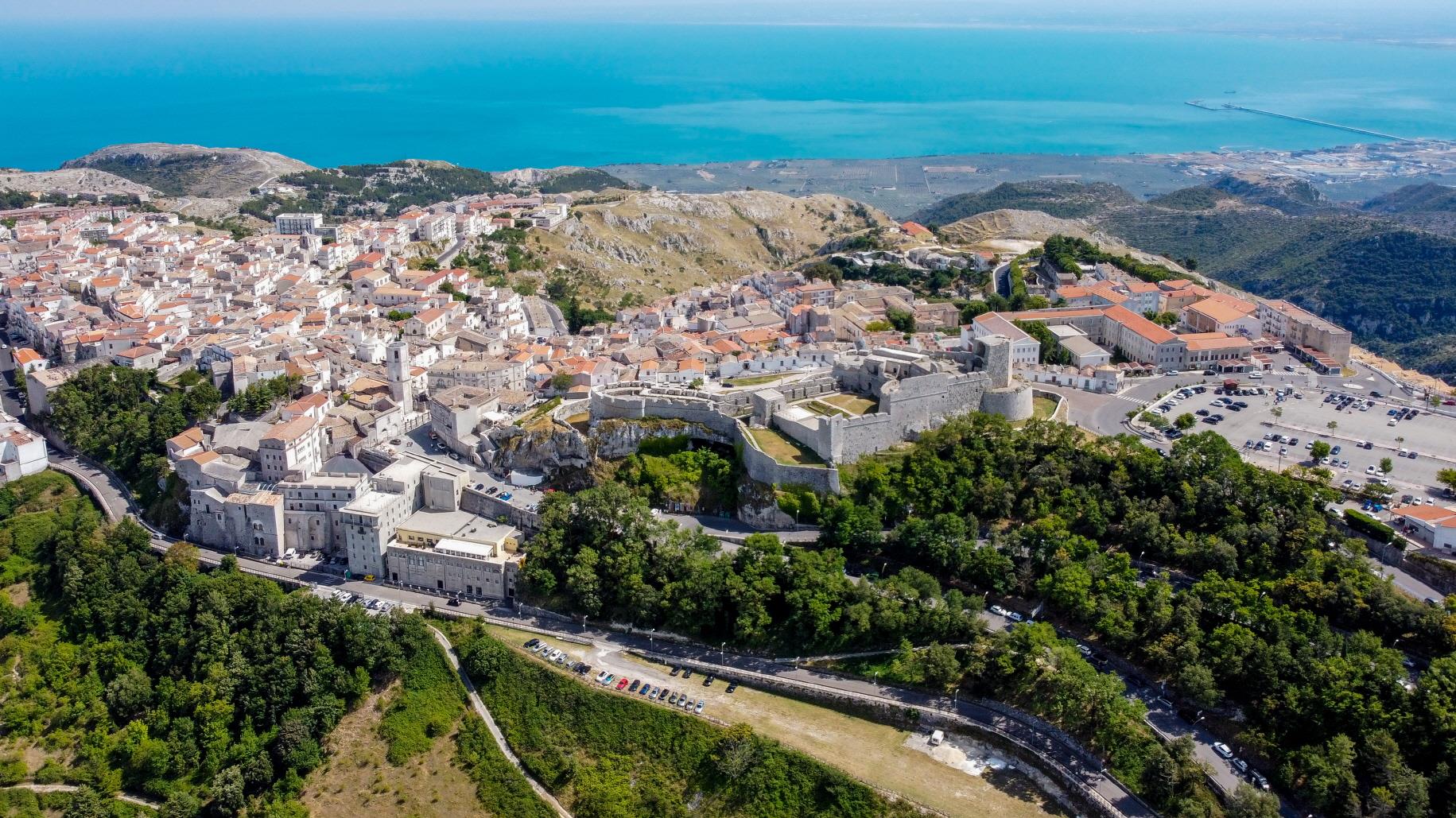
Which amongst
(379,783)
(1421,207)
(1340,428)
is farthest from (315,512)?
(1421,207)

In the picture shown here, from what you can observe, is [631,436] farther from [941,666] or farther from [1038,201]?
[1038,201]

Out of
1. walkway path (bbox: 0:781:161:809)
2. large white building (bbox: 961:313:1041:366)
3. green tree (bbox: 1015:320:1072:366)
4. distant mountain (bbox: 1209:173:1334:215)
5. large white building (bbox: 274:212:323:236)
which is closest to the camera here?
walkway path (bbox: 0:781:161:809)

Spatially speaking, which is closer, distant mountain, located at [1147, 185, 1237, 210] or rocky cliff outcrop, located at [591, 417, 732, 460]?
rocky cliff outcrop, located at [591, 417, 732, 460]

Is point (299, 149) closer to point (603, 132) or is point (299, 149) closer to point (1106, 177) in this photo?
point (603, 132)

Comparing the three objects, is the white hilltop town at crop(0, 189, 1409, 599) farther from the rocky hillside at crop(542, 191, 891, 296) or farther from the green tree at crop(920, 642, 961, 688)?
the rocky hillside at crop(542, 191, 891, 296)

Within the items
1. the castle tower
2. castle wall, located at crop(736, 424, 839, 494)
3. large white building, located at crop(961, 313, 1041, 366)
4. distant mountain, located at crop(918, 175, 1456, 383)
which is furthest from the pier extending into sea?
the castle tower

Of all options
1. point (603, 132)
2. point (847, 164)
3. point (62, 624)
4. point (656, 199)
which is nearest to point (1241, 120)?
point (847, 164)
